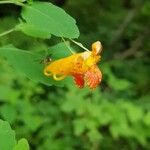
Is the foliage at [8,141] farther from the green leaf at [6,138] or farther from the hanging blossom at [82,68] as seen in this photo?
the hanging blossom at [82,68]

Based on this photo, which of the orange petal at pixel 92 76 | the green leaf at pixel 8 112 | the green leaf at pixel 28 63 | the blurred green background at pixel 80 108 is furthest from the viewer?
the blurred green background at pixel 80 108

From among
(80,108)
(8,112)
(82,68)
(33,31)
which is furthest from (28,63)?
(80,108)

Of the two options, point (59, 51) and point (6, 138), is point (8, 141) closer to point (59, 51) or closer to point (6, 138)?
point (6, 138)

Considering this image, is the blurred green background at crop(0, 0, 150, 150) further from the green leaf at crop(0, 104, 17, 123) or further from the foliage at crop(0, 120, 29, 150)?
the foliage at crop(0, 120, 29, 150)

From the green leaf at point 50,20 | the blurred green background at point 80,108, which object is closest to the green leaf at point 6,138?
the green leaf at point 50,20

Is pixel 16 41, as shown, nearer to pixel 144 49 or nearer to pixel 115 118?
pixel 115 118

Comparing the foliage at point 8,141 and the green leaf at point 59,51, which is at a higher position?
the green leaf at point 59,51

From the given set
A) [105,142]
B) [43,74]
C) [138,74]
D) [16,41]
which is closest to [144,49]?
[138,74]
